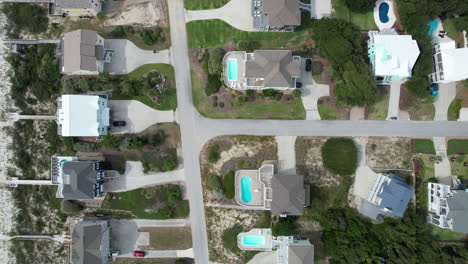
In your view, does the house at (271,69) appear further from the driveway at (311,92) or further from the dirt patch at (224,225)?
the dirt patch at (224,225)

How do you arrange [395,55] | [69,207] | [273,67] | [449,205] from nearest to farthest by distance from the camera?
[449,205] → [273,67] → [395,55] → [69,207]

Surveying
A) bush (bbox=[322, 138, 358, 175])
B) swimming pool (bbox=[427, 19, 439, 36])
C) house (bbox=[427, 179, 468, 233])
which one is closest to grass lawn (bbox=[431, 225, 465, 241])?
house (bbox=[427, 179, 468, 233])

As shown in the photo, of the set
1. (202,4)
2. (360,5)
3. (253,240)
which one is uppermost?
(202,4)

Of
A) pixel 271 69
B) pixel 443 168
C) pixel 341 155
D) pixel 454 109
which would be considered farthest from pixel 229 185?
pixel 454 109

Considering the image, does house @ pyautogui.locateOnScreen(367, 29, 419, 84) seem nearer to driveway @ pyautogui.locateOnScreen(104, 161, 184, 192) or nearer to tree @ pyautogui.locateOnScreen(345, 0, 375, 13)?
tree @ pyautogui.locateOnScreen(345, 0, 375, 13)

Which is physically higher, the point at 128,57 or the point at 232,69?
the point at 128,57

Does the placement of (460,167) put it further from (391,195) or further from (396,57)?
(396,57)

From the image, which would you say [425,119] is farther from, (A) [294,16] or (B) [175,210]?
(B) [175,210]
